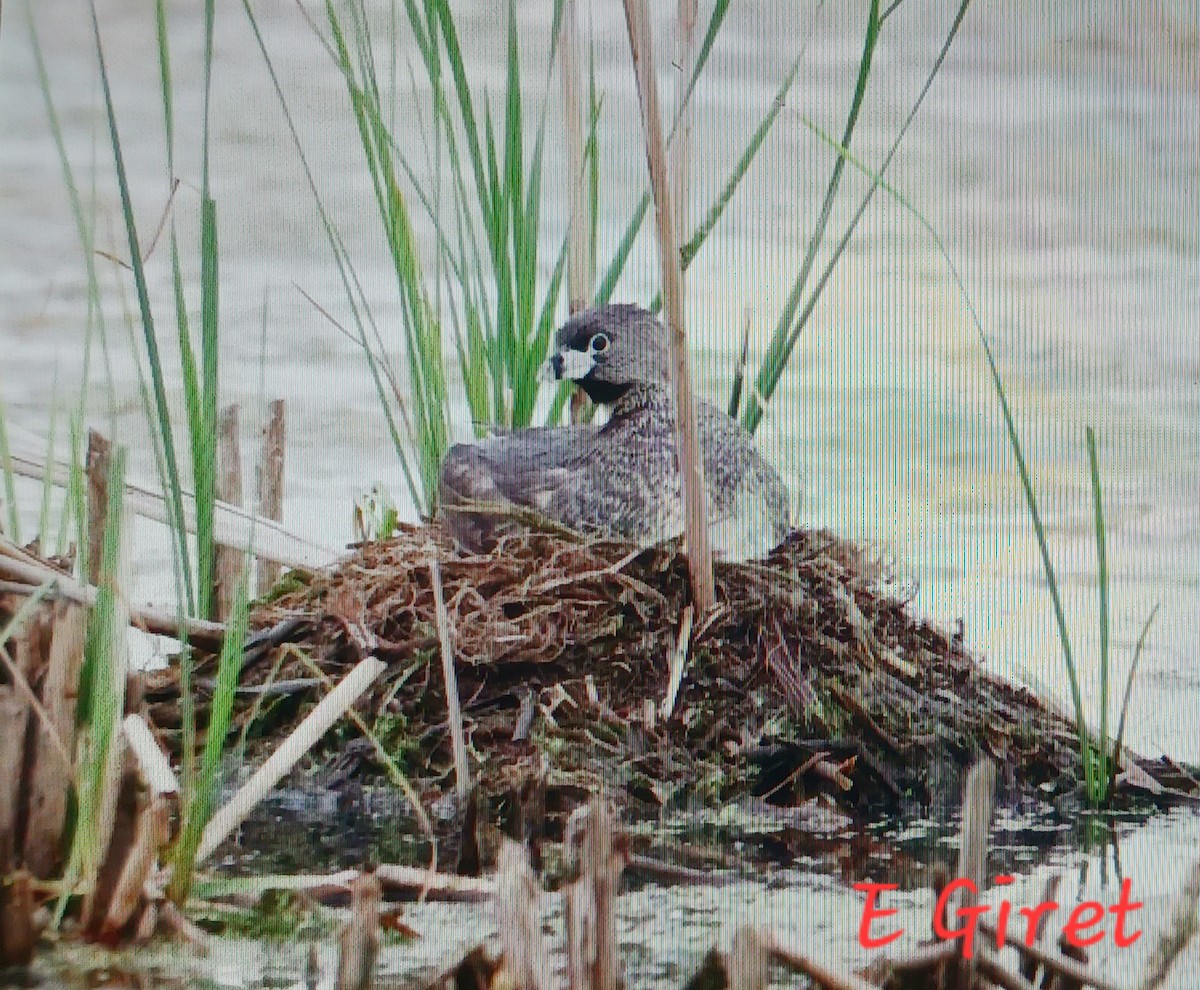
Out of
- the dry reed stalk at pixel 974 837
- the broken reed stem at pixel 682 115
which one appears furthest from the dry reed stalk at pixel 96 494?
the dry reed stalk at pixel 974 837

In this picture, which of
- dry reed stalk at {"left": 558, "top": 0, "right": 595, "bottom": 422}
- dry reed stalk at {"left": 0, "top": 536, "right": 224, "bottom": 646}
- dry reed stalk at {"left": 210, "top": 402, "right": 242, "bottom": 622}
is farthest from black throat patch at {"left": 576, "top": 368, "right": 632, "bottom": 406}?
dry reed stalk at {"left": 0, "top": 536, "right": 224, "bottom": 646}

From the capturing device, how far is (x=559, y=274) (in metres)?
1.94

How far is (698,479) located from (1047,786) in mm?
536

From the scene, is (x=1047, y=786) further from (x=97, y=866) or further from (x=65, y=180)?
(x=65, y=180)

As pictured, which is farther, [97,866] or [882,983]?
[97,866]

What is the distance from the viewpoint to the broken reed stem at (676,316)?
5.28 ft

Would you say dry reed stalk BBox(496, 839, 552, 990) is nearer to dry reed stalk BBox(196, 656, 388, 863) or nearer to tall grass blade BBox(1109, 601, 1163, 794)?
dry reed stalk BBox(196, 656, 388, 863)

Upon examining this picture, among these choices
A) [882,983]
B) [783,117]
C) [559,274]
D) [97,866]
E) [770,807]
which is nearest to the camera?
[882,983]

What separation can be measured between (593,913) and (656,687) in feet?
2.23

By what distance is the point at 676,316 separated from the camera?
1714 mm

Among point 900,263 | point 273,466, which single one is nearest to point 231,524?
point 273,466

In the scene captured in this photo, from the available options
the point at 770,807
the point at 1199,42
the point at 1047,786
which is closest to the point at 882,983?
the point at 770,807

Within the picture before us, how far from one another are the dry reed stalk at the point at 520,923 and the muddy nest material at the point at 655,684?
435mm
